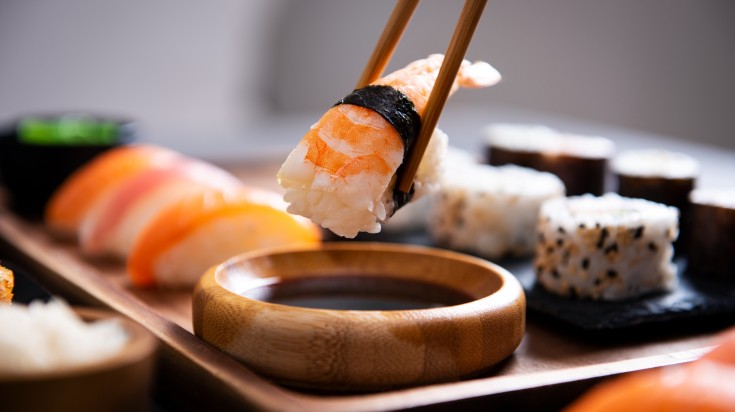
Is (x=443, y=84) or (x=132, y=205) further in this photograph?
(x=132, y=205)

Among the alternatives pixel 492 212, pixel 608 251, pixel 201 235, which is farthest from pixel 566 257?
pixel 201 235

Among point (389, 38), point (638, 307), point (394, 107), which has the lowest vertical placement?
point (638, 307)

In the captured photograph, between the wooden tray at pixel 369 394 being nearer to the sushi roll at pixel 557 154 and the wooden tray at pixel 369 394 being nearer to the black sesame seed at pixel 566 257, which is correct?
the black sesame seed at pixel 566 257

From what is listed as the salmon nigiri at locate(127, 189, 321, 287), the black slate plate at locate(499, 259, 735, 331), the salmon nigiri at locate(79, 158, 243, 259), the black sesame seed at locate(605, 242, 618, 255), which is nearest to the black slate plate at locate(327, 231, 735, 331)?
the black slate plate at locate(499, 259, 735, 331)

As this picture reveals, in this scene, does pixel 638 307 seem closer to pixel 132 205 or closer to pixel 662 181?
pixel 662 181

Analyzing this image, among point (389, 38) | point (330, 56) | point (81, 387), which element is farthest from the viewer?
point (330, 56)

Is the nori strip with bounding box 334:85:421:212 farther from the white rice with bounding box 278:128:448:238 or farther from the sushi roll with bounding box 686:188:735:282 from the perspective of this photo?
the sushi roll with bounding box 686:188:735:282
